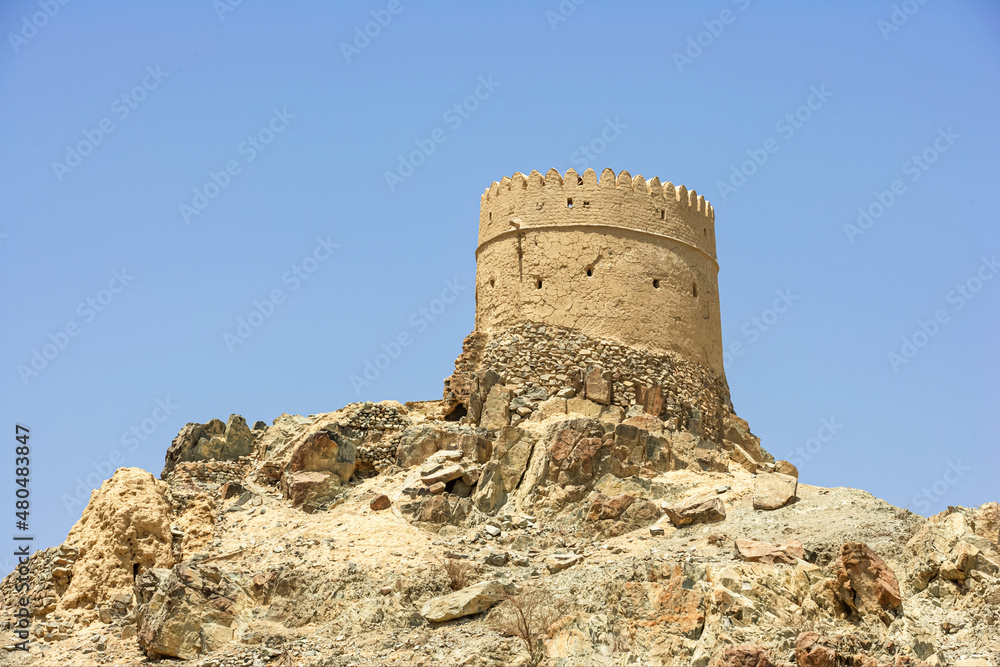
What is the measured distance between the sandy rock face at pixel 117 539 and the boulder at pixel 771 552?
8603 millimetres

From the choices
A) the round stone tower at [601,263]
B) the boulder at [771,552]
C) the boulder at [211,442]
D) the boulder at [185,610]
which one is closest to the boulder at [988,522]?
the boulder at [771,552]

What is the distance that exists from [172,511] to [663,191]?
10.5 m

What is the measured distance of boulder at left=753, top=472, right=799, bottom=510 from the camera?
18375 millimetres

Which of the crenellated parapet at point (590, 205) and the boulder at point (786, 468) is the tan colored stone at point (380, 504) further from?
A: the boulder at point (786, 468)

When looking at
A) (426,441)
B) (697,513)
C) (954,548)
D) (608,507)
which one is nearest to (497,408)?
(426,441)

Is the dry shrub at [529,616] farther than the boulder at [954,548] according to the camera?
No

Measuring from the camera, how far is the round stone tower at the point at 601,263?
72.3ft

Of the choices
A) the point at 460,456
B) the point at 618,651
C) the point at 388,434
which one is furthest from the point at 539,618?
the point at 388,434

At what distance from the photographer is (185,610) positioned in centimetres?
1631

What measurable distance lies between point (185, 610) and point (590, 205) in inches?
412

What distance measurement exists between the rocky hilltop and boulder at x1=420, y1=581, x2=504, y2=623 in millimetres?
29

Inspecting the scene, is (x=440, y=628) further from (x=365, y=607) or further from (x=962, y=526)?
(x=962, y=526)

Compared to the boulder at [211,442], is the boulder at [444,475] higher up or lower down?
lower down

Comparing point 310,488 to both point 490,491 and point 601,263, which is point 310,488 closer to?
point 490,491
